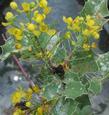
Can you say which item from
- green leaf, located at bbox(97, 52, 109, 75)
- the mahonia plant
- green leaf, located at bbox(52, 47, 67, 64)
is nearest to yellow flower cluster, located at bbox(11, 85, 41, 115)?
the mahonia plant

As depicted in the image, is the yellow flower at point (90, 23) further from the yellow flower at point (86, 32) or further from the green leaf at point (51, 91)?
the green leaf at point (51, 91)

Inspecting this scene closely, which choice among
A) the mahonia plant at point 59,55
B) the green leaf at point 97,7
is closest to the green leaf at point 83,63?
the mahonia plant at point 59,55

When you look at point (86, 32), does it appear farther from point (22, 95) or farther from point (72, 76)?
point (22, 95)

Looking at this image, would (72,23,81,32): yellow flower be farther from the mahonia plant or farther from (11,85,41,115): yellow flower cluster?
(11,85,41,115): yellow flower cluster

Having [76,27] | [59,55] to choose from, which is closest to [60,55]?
[59,55]

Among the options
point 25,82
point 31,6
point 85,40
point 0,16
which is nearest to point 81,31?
point 85,40

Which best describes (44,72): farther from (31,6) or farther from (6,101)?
(6,101)

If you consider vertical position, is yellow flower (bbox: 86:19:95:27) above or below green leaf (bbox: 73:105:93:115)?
above

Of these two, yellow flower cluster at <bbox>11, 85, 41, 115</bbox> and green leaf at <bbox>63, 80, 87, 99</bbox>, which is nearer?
green leaf at <bbox>63, 80, 87, 99</bbox>
